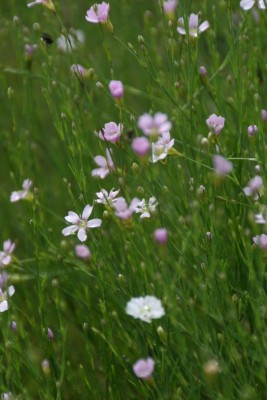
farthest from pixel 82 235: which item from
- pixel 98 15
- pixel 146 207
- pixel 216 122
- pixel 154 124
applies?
pixel 98 15

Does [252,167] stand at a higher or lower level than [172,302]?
higher

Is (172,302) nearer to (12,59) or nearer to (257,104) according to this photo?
(257,104)

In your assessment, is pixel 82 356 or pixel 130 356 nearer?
pixel 130 356

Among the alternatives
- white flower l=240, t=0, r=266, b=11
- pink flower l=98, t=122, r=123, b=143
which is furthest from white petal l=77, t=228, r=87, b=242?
white flower l=240, t=0, r=266, b=11

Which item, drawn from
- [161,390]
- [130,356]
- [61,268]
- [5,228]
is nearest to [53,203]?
[5,228]

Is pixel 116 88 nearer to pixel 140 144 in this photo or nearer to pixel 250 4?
pixel 140 144

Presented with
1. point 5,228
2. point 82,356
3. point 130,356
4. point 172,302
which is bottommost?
point 172,302

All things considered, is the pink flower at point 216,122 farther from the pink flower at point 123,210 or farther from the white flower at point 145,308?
the white flower at point 145,308

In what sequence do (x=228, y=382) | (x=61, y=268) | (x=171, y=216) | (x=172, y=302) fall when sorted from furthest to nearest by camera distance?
(x=61, y=268)
(x=171, y=216)
(x=228, y=382)
(x=172, y=302)
